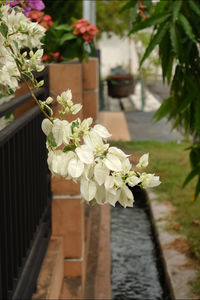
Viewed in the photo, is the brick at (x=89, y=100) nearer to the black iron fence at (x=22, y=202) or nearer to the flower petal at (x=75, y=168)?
the black iron fence at (x=22, y=202)

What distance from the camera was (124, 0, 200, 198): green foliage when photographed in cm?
259

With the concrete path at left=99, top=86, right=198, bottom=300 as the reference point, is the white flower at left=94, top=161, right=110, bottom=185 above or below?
above

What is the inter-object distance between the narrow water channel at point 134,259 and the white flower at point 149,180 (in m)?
3.15

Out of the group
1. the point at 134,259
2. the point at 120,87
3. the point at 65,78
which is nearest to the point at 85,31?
the point at 65,78

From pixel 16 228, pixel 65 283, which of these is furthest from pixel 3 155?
pixel 65 283

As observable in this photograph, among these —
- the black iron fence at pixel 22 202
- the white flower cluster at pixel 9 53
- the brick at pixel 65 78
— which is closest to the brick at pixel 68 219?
the black iron fence at pixel 22 202

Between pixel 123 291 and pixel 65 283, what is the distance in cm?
57

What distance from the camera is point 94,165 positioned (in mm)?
872

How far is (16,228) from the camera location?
2400 millimetres

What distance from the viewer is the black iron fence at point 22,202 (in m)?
2.15

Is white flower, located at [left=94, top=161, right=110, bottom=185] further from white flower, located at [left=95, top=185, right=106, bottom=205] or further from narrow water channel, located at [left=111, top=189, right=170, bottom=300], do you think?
narrow water channel, located at [left=111, top=189, right=170, bottom=300]

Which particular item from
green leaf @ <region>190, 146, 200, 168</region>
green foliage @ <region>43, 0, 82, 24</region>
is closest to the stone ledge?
green leaf @ <region>190, 146, 200, 168</region>

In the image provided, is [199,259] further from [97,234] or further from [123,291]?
[97,234]

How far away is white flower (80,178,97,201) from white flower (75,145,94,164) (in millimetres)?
37
